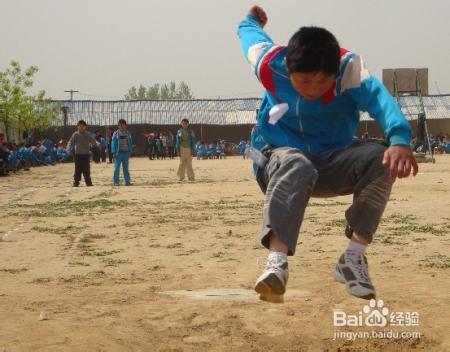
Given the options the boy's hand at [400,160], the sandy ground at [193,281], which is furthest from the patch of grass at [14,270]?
the boy's hand at [400,160]

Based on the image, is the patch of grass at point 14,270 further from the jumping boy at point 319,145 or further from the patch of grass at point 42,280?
the jumping boy at point 319,145

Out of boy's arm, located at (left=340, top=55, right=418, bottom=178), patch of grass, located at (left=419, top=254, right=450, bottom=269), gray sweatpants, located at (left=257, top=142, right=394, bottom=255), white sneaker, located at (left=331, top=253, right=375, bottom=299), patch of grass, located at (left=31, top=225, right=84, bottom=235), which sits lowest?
patch of grass, located at (left=31, top=225, right=84, bottom=235)

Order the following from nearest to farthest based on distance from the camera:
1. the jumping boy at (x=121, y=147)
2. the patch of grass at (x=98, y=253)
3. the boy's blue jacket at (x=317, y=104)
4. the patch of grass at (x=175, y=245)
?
the boy's blue jacket at (x=317, y=104) → the patch of grass at (x=98, y=253) → the patch of grass at (x=175, y=245) → the jumping boy at (x=121, y=147)

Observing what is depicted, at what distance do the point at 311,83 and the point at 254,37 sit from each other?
81 cm

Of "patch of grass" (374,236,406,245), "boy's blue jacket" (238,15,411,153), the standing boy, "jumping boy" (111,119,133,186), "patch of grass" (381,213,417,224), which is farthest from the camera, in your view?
the standing boy

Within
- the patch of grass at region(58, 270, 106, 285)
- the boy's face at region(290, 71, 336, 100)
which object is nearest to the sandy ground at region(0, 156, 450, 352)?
the patch of grass at region(58, 270, 106, 285)

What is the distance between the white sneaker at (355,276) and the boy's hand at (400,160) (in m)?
0.74

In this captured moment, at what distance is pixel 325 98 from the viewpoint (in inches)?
172

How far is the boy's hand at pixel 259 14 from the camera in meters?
5.14

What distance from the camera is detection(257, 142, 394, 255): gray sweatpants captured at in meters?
4.14

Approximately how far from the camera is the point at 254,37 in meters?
4.83

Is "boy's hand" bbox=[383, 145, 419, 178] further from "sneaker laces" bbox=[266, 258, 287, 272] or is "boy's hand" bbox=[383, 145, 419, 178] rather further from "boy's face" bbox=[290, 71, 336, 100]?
"sneaker laces" bbox=[266, 258, 287, 272]

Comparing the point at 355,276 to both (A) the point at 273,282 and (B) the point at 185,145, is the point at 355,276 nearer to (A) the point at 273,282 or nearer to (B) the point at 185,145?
(A) the point at 273,282

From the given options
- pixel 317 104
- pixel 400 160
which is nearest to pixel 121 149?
pixel 317 104
